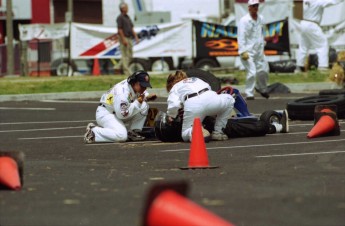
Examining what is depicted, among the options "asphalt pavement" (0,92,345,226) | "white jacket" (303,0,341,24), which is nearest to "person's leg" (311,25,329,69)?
"white jacket" (303,0,341,24)

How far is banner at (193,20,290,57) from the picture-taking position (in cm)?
3078

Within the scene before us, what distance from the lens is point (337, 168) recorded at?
1024 centimetres

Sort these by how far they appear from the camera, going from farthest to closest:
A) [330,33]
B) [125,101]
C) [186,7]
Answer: [186,7], [330,33], [125,101]

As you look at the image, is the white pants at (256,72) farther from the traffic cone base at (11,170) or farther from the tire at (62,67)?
the tire at (62,67)

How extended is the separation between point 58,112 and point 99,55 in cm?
1345

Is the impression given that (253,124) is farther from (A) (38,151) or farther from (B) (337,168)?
(B) (337,168)

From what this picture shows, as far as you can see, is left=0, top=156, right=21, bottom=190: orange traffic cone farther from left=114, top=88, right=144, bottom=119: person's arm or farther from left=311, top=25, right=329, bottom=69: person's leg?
left=311, top=25, right=329, bottom=69: person's leg

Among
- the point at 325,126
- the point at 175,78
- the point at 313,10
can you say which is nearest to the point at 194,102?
the point at 175,78

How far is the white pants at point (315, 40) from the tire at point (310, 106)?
10445 mm

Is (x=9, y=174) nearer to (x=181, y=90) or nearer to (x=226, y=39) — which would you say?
(x=181, y=90)

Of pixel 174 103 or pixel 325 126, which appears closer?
pixel 174 103

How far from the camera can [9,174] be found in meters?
8.75

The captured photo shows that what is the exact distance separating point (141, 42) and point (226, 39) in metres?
2.81

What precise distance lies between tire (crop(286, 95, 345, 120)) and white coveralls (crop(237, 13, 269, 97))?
4.07 metres
